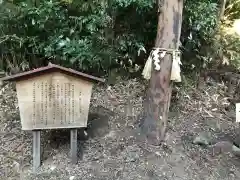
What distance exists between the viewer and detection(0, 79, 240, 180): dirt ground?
3721 millimetres

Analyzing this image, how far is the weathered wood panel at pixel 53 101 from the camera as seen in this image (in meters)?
3.54

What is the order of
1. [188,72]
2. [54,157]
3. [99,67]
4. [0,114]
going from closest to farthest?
1. [54,157]
2. [0,114]
3. [99,67]
4. [188,72]

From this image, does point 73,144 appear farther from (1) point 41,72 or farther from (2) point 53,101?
(1) point 41,72

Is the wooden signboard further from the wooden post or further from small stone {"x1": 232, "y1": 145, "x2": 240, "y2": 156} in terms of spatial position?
small stone {"x1": 232, "y1": 145, "x2": 240, "y2": 156}

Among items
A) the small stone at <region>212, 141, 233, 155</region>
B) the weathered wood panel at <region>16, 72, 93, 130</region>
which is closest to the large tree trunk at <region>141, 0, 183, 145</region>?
the small stone at <region>212, 141, 233, 155</region>

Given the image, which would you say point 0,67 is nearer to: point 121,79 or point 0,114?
point 0,114

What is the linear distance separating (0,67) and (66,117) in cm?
210

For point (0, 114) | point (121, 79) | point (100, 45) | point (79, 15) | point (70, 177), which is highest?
point (79, 15)

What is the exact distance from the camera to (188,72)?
17.9ft

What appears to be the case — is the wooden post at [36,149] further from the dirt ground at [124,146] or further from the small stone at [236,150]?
the small stone at [236,150]

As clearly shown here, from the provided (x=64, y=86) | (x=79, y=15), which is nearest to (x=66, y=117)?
(x=64, y=86)

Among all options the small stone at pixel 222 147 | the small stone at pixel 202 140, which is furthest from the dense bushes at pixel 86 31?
the small stone at pixel 222 147

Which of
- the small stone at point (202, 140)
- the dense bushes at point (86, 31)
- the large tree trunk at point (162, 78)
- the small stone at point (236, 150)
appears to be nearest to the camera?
the large tree trunk at point (162, 78)

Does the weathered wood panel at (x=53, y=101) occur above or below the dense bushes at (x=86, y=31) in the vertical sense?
below
